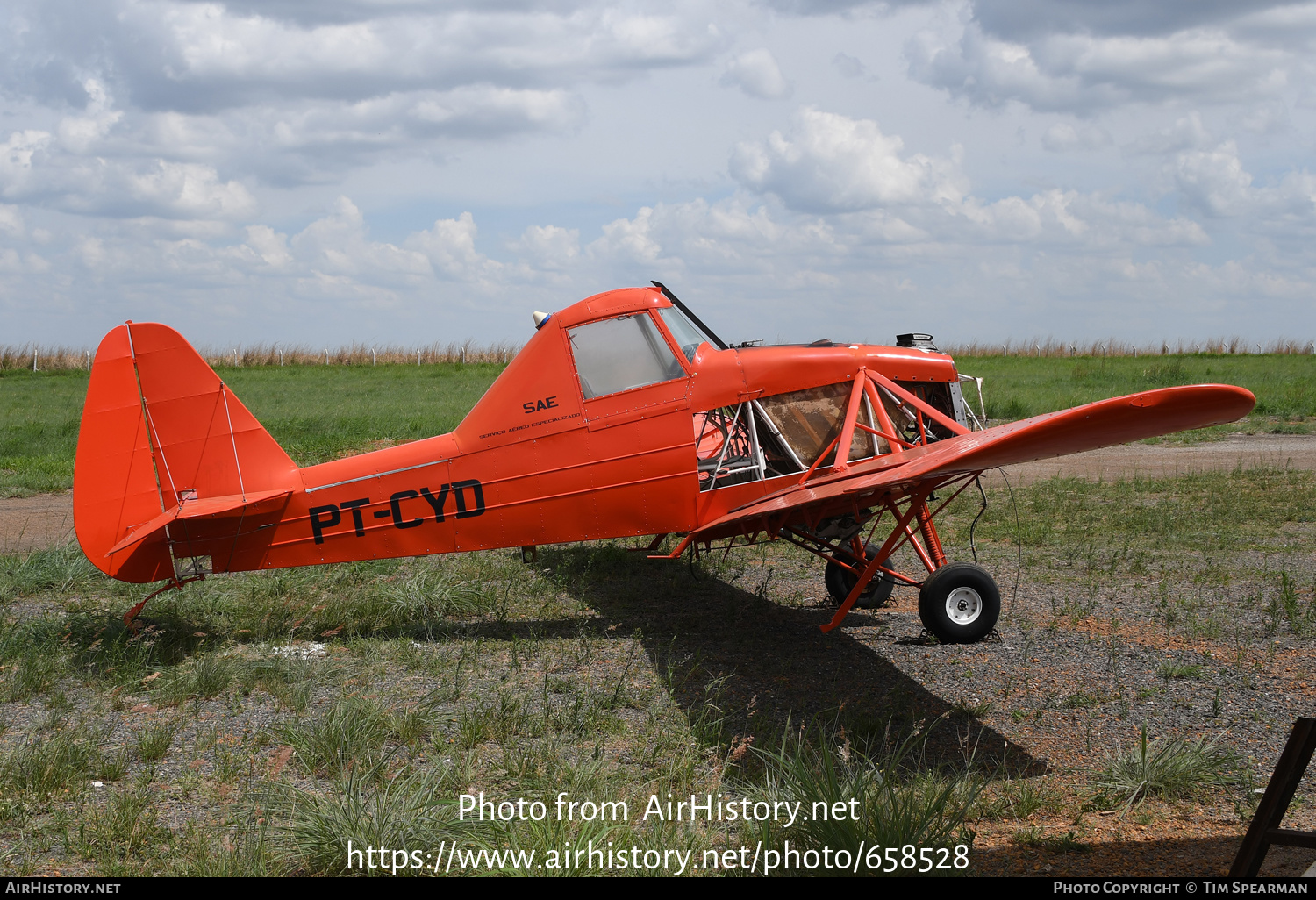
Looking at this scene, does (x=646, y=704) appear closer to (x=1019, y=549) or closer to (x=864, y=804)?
(x=864, y=804)

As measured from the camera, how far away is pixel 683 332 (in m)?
7.13

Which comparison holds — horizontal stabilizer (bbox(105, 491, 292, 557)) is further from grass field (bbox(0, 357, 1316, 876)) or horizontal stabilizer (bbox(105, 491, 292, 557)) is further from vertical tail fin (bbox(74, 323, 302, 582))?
grass field (bbox(0, 357, 1316, 876))

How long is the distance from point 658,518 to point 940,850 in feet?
12.4

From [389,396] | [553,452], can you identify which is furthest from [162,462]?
[389,396]

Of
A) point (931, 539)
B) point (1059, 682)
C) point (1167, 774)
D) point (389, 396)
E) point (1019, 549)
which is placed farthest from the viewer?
point (389, 396)

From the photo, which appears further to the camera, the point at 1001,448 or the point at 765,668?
the point at 765,668

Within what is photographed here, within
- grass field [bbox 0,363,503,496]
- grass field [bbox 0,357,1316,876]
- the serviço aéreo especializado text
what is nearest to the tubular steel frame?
grass field [bbox 0,357,1316,876]

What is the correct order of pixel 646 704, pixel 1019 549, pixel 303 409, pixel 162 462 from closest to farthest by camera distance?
pixel 646 704 < pixel 162 462 < pixel 1019 549 < pixel 303 409

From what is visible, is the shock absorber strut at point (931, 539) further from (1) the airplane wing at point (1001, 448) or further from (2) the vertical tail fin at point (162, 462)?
(2) the vertical tail fin at point (162, 462)

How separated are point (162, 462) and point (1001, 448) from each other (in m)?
6.08

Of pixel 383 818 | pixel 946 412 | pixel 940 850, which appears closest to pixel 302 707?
pixel 383 818

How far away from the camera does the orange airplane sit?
6.78 m
